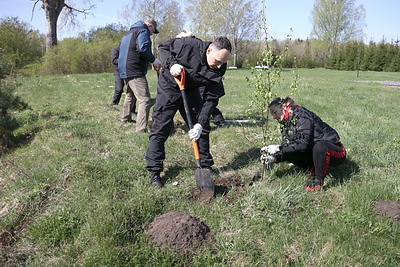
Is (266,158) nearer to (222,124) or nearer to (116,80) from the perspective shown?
(222,124)

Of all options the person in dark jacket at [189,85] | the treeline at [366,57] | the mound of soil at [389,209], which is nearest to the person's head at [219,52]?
Result: the person in dark jacket at [189,85]

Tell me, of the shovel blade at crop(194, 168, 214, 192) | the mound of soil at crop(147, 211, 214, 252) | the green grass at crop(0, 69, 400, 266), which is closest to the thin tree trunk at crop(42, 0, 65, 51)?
the green grass at crop(0, 69, 400, 266)

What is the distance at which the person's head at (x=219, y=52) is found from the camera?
3.23m

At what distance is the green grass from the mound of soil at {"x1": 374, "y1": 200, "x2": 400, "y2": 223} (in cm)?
7

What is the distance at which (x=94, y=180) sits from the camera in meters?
3.53

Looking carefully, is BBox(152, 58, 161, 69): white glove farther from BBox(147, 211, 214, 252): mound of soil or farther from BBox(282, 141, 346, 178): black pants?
BBox(147, 211, 214, 252): mound of soil

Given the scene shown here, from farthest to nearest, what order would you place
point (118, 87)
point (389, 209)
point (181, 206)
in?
1. point (118, 87)
2. point (181, 206)
3. point (389, 209)

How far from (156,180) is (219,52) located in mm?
1618

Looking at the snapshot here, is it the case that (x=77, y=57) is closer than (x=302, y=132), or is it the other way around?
(x=302, y=132)

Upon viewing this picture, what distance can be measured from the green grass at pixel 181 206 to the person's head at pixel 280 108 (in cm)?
73

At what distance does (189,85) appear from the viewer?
361 cm

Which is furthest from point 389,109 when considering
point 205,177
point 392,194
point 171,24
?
point 171,24

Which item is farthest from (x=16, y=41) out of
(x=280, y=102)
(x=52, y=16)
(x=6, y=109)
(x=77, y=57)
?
(x=280, y=102)

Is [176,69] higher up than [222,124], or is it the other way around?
[176,69]
